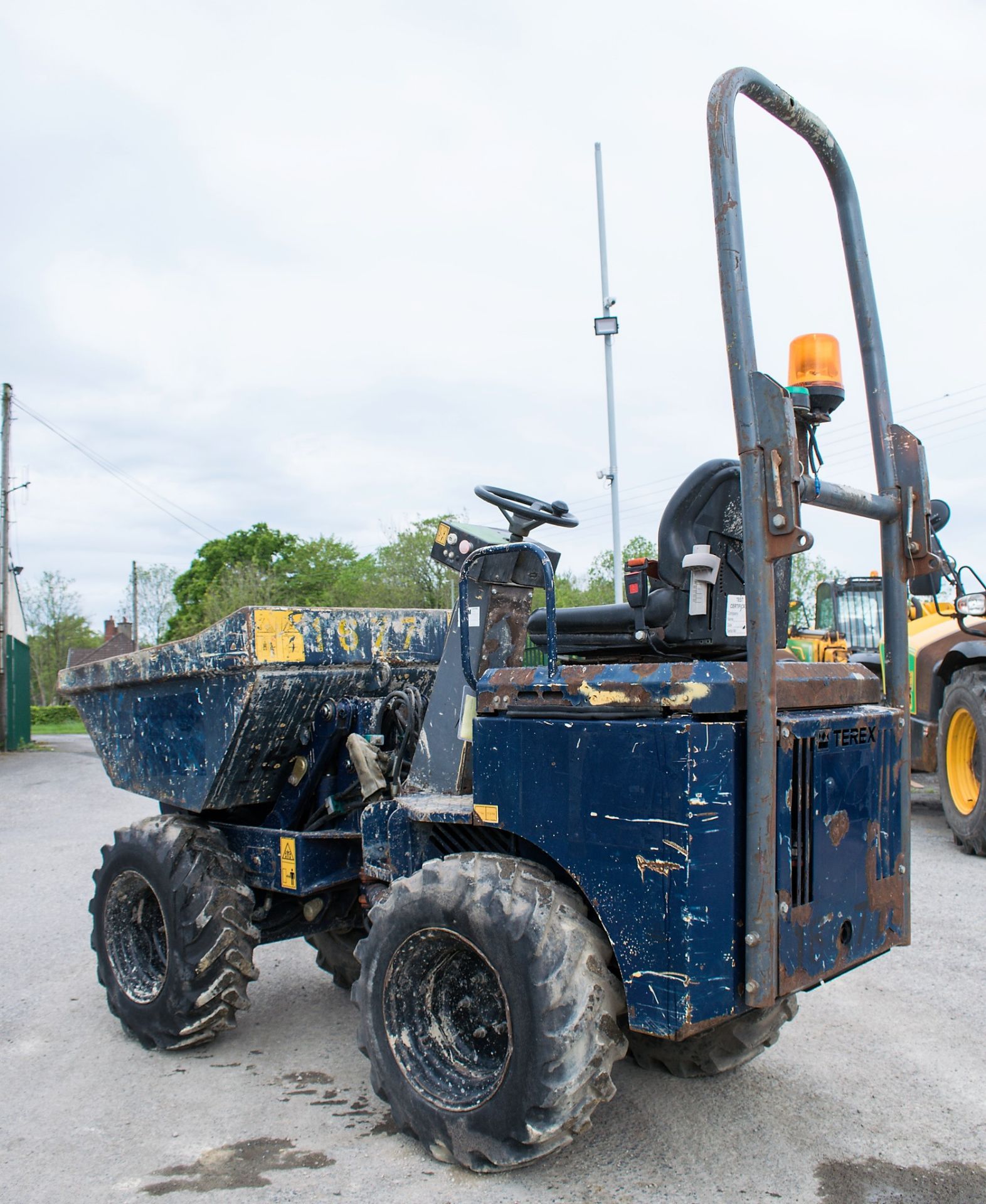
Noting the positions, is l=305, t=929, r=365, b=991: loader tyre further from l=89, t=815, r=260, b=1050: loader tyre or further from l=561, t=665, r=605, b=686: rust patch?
l=561, t=665, r=605, b=686: rust patch

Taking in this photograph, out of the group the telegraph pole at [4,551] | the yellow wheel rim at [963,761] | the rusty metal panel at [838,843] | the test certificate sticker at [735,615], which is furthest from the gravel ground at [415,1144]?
the telegraph pole at [4,551]

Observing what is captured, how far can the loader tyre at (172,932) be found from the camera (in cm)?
404

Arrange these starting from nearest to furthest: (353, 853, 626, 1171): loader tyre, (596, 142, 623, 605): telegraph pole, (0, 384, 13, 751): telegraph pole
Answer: (353, 853, 626, 1171): loader tyre
(596, 142, 623, 605): telegraph pole
(0, 384, 13, 751): telegraph pole

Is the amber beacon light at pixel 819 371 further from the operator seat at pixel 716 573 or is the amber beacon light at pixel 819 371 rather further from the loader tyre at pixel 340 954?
the loader tyre at pixel 340 954

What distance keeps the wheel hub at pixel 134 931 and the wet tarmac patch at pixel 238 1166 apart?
1278 mm

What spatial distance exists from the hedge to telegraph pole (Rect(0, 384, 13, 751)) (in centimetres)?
2063

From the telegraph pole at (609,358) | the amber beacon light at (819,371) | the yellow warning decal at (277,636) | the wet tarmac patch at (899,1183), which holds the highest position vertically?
the telegraph pole at (609,358)

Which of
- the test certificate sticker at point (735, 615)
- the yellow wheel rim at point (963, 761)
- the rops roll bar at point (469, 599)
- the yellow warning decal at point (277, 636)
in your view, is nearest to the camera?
the rops roll bar at point (469, 599)

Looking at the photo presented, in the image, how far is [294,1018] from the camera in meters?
4.54

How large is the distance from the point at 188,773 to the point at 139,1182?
1644mm

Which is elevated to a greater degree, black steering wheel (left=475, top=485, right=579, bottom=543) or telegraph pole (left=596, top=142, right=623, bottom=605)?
telegraph pole (left=596, top=142, right=623, bottom=605)

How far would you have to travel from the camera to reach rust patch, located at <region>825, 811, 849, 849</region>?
2984 millimetres

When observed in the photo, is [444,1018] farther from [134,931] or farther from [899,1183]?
[134,931]

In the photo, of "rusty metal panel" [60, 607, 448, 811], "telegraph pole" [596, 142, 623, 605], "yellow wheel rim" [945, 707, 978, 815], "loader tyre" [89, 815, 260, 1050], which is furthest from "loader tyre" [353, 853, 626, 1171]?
"telegraph pole" [596, 142, 623, 605]
